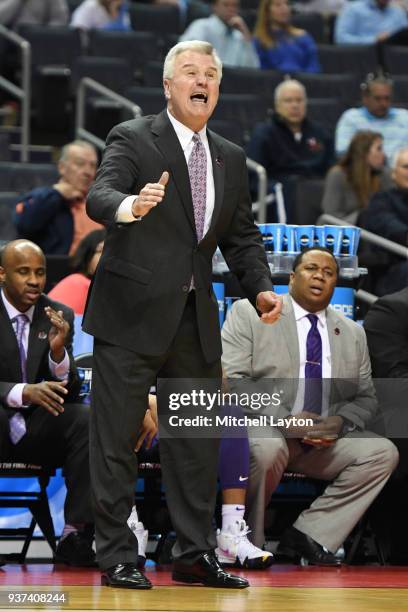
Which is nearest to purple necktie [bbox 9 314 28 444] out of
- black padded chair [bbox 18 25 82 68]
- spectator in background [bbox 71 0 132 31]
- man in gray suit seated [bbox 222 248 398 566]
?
man in gray suit seated [bbox 222 248 398 566]

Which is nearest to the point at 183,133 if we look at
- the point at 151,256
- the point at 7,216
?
the point at 151,256

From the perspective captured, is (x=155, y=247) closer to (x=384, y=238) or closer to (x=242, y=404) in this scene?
(x=242, y=404)

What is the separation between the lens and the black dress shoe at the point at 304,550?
5145mm

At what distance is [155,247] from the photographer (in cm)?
398

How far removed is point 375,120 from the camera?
375 inches

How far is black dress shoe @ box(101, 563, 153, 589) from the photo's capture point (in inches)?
152

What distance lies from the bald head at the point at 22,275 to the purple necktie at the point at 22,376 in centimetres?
5

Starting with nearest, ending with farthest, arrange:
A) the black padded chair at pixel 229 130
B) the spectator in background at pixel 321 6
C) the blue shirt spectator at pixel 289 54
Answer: the black padded chair at pixel 229 130 → the blue shirt spectator at pixel 289 54 → the spectator in background at pixel 321 6

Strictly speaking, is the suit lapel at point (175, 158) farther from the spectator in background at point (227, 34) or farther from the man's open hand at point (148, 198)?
the spectator in background at point (227, 34)

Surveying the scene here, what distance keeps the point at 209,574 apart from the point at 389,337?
193cm

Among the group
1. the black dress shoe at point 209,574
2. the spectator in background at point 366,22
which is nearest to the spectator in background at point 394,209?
the spectator in background at point 366,22

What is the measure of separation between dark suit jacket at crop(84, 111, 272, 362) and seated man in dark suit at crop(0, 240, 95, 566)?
0.84 meters

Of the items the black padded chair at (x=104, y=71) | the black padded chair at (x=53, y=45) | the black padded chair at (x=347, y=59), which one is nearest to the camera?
the black padded chair at (x=104, y=71)

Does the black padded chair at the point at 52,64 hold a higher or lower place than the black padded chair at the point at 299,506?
higher
